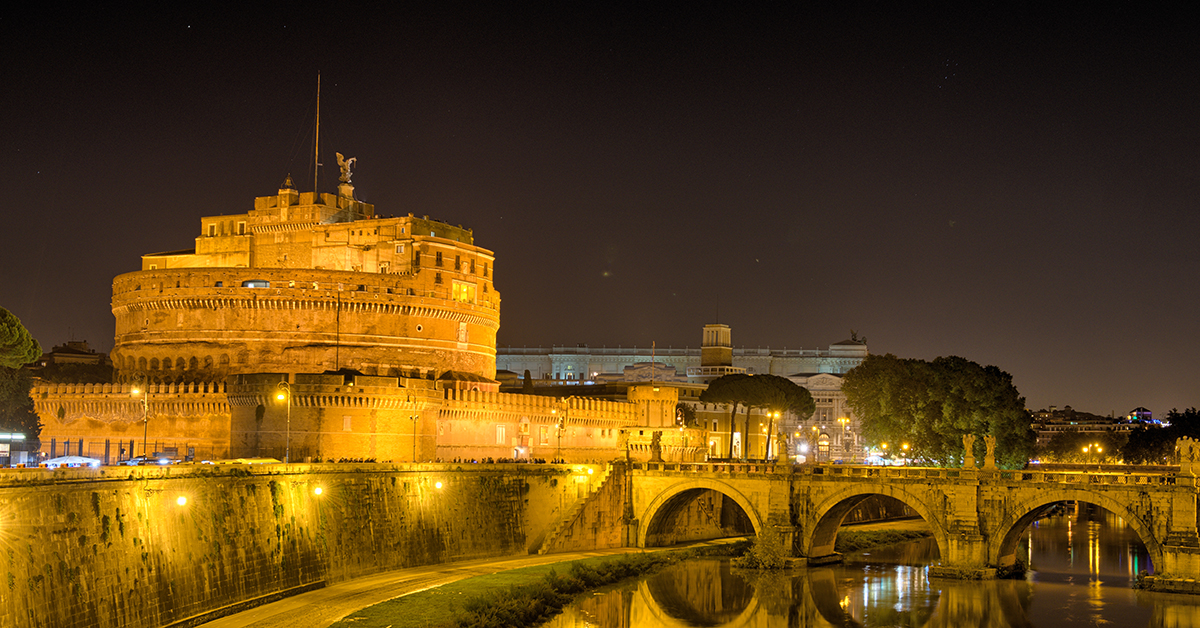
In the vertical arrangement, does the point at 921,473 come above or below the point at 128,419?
below

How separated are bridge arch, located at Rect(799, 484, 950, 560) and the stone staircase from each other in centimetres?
1194

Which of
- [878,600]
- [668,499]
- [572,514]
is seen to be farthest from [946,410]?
[878,600]

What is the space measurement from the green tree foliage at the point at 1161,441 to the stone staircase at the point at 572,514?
69056mm

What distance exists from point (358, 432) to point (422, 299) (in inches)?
665

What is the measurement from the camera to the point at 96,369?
102562mm

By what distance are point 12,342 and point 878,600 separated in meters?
41.2

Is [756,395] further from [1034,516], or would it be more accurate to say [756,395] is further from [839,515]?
[1034,516]

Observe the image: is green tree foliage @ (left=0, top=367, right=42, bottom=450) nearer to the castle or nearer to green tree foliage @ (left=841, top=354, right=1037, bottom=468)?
the castle

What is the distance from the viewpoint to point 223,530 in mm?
44656

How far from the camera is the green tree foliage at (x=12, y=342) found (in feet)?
185

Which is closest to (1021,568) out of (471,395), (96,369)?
(471,395)

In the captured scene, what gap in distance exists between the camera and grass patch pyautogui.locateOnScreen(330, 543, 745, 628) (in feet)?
145

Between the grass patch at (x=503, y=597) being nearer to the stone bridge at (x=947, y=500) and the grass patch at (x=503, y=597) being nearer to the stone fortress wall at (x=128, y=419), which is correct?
the stone bridge at (x=947, y=500)

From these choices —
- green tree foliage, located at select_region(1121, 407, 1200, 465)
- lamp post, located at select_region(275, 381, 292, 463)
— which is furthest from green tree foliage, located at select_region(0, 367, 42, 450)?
green tree foliage, located at select_region(1121, 407, 1200, 465)
